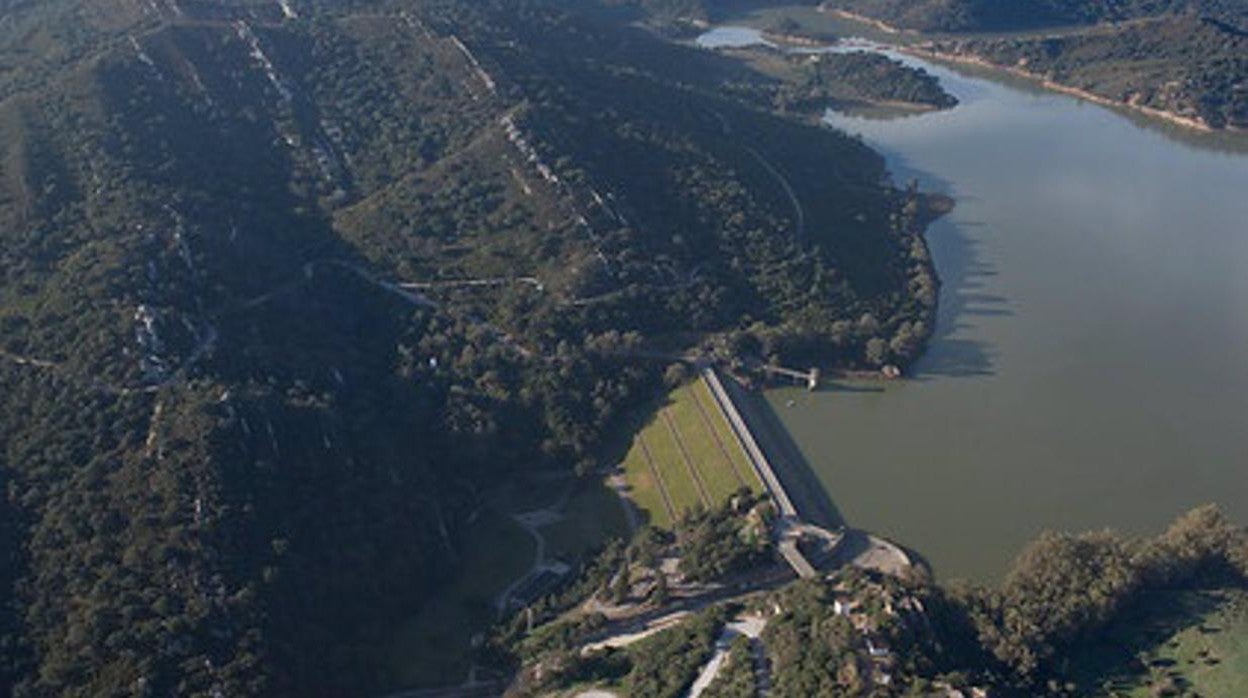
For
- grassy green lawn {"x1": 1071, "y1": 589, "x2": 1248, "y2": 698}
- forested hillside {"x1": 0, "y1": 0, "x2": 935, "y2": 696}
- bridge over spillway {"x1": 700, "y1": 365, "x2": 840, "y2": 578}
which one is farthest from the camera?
bridge over spillway {"x1": 700, "y1": 365, "x2": 840, "y2": 578}

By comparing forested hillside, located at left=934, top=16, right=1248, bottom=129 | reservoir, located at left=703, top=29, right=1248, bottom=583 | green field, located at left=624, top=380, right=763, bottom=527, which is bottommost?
reservoir, located at left=703, top=29, right=1248, bottom=583

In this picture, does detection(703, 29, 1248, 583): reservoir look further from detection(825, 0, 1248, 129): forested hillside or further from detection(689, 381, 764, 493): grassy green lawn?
detection(825, 0, 1248, 129): forested hillside

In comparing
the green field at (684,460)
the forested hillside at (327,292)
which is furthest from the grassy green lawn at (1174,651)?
the forested hillside at (327,292)

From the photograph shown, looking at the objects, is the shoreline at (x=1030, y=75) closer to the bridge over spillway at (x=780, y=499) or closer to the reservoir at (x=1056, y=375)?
the reservoir at (x=1056, y=375)

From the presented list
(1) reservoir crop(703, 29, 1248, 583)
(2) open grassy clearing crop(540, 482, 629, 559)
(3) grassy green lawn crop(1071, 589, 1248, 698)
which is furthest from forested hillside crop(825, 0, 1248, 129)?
(2) open grassy clearing crop(540, 482, 629, 559)

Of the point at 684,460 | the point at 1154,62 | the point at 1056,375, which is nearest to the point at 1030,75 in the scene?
the point at 1154,62

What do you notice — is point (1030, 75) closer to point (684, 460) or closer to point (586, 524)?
point (684, 460)

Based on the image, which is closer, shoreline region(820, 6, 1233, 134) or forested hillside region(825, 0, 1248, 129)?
shoreline region(820, 6, 1233, 134)
